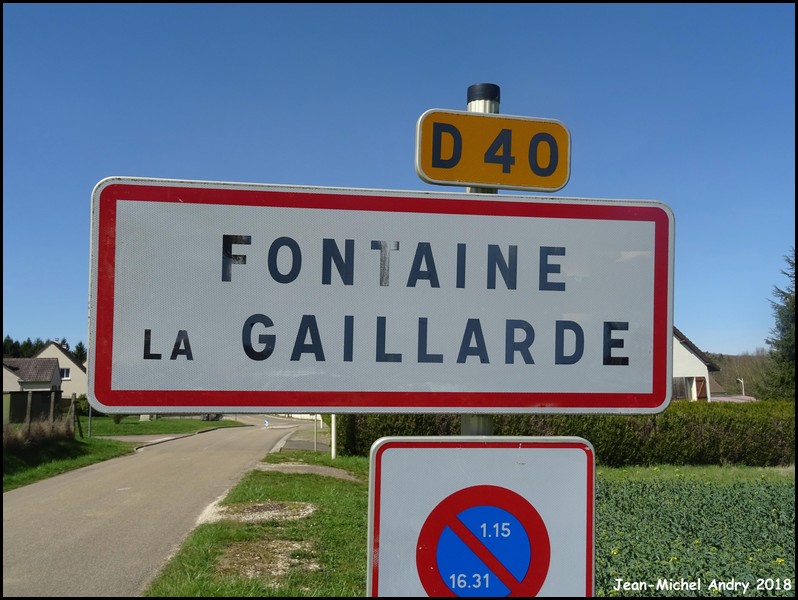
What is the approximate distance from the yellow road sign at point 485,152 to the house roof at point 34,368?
58799 mm

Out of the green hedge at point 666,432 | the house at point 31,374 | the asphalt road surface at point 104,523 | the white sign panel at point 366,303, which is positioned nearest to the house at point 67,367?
the house at point 31,374

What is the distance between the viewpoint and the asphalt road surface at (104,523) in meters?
6.68

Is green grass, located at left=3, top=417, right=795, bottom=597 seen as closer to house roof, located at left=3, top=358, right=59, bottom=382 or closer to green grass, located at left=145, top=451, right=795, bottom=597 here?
green grass, located at left=145, top=451, right=795, bottom=597

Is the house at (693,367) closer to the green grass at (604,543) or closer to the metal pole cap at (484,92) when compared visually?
the green grass at (604,543)

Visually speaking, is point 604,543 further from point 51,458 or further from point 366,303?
point 51,458

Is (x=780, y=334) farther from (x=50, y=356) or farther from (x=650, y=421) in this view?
(x=50, y=356)

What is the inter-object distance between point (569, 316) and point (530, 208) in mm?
282

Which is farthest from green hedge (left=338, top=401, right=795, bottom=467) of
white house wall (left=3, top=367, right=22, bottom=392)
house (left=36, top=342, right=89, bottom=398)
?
house (left=36, top=342, right=89, bottom=398)

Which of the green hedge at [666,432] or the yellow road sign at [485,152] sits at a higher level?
the yellow road sign at [485,152]

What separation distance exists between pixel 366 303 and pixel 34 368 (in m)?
61.1

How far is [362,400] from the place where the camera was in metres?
1.60

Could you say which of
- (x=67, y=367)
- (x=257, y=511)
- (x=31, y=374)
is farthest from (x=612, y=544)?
(x=67, y=367)

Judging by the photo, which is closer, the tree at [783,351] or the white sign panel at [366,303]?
the white sign panel at [366,303]

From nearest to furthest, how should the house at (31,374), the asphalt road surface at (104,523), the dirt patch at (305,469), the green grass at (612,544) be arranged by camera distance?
the green grass at (612,544), the asphalt road surface at (104,523), the dirt patch at (305,469), the house at (31,374)
